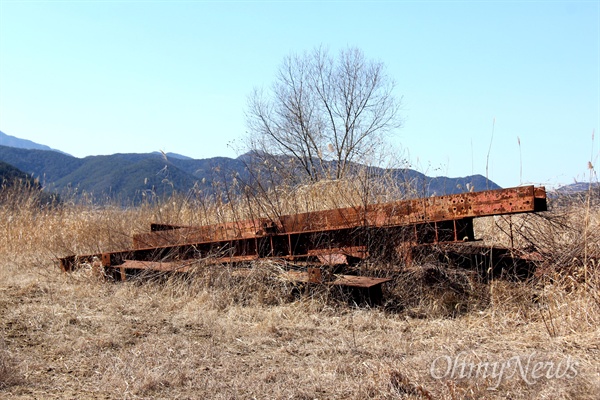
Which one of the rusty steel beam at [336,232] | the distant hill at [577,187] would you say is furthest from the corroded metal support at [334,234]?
the distant hill at [577,187]

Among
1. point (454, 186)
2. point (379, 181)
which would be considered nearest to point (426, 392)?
point (379, 181)

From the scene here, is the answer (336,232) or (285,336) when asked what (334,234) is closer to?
(336,232)

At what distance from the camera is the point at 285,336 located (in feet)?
14.6

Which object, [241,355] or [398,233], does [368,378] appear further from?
[398,233]

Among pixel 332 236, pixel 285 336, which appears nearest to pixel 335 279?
pixel 332 236

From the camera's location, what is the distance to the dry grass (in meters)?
3.19

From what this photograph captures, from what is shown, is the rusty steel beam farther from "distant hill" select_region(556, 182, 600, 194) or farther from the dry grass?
"distant hill" select_region(556, 182, 600, 194)

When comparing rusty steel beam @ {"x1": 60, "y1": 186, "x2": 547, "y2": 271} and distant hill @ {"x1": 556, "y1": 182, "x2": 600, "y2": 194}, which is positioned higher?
distant hill @ {"x1": 556, "y1": 182, "x2": 600, "y2": 194}

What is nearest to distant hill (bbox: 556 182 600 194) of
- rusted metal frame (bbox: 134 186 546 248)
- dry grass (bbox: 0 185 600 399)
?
dry grass (bbox: 0 185 600 399)

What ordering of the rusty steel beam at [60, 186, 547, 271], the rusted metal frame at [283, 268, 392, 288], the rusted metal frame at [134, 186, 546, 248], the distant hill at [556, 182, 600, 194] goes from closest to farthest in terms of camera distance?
the rusted metal frame at [134, 186, 546, 248], the rusty steel beam at [60, 186, 547, 271], the rusted metal frame at [283, 268, 392, 288], the distant hill at [556, 182, 600, 194]

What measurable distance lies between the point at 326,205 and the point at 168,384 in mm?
5134

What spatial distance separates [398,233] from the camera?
18.1 ft

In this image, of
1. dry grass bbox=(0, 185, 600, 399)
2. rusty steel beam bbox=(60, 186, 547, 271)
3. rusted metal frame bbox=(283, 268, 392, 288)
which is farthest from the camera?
rusted metal frame bbox=(283, 268, 392, 288)

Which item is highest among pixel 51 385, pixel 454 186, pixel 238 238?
pixel 454 186
